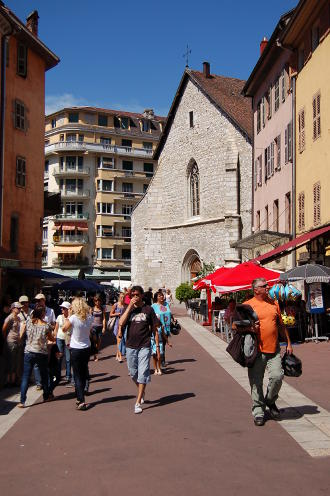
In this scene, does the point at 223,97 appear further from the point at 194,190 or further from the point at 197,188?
the point at 194,190

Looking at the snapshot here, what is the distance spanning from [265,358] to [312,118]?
1446 centimetres

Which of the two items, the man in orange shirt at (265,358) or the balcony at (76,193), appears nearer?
the man in orange shirt at (265,358)

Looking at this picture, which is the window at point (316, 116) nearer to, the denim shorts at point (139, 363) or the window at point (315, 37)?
the window at point (315, 37)

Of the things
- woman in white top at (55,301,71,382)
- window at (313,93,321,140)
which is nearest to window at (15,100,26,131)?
window at (313,93,321,140)

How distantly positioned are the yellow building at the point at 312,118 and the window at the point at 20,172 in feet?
37.3

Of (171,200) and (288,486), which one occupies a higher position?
(171,200)

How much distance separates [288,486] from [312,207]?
16054 millimetres

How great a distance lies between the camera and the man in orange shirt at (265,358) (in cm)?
728

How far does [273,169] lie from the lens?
26625 mm

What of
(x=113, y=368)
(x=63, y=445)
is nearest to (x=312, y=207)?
(x=113, y=368)

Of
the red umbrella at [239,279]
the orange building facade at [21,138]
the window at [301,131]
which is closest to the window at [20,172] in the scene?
the orange building facade at [21,138]

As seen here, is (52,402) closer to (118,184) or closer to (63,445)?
(63,445)

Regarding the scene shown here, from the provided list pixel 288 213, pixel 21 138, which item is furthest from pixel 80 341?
pixel 21 138

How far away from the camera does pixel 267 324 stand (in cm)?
747
